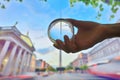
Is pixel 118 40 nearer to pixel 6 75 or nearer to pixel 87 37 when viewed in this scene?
pixel 6 75

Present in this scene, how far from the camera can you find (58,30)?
449 millimetres

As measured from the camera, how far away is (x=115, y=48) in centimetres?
236

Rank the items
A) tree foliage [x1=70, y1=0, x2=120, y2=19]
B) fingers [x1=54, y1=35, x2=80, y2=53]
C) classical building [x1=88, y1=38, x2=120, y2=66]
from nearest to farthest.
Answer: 1. fingers [x1=54, y1=35, x2=80, y2=53]
2. tree foliage [x1=70, y1=0, x2=120, y2=19]
3. classical building [x1=88, y1=38, x2=120, y2=66]

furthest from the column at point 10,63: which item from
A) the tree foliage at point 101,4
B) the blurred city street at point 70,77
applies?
the tree foliage at point 101,4

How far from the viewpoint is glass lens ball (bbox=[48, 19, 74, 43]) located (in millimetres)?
426

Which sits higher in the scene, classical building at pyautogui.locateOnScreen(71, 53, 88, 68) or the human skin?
classical building at pyautogui.locateOnScreen(71, 53, 88, 68)

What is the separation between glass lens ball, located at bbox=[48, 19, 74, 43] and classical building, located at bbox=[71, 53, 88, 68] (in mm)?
1907

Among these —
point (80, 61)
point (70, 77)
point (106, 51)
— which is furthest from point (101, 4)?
point (70, 77)

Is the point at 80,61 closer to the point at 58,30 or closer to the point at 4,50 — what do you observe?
the point at 4,50

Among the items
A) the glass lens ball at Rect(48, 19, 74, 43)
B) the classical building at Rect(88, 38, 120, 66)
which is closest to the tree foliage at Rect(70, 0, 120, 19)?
the classical building at Rect(88, 38, 120, 66)

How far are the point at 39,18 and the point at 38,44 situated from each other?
0.24 m

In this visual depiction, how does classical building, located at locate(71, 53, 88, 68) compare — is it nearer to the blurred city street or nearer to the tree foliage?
the blurred city street

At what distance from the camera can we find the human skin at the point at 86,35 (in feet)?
1.34

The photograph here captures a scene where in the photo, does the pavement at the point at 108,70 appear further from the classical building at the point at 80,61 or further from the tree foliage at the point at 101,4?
the tree foliage at the point at 101,4
